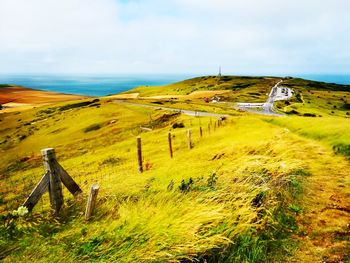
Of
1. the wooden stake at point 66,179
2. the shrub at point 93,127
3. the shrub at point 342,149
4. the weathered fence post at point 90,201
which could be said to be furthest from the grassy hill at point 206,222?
the shrub at point 93,127

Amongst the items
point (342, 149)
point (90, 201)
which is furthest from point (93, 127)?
point (90, 201)

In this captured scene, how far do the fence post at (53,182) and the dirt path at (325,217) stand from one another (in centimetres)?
672

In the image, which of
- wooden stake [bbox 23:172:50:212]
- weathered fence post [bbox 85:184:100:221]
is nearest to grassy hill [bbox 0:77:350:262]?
weathered fence post [bbox 85:184:100:221]

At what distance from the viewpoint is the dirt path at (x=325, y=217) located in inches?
298

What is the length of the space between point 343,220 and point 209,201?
4331 mm

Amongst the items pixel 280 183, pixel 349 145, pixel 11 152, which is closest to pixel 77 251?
pixel 280 183

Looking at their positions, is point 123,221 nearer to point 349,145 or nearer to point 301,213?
point 301,213

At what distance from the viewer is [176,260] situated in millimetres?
6270

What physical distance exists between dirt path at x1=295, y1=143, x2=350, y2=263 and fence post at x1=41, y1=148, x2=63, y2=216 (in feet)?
22.0

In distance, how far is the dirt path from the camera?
756 cm

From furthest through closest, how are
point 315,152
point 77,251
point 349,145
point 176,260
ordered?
point 349,145, point 315,152, point 77,251, point 176,260

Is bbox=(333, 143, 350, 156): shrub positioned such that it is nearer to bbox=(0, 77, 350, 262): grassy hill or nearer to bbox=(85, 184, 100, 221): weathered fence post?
bbox=(0, 77, 350, 262): grassy hill

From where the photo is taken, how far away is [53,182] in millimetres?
9109

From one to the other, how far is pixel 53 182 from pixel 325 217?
332 inches
